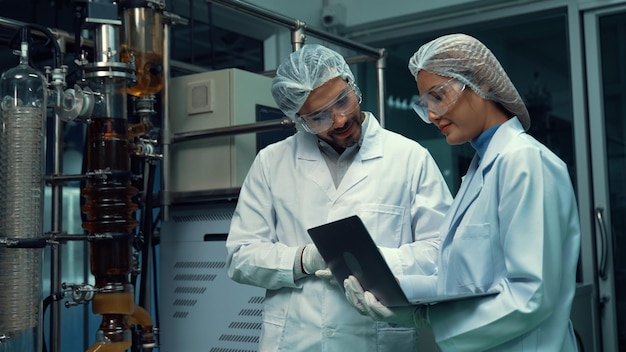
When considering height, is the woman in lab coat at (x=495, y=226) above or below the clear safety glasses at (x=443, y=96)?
below

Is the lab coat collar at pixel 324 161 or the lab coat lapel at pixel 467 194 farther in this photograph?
the lab coat collar at pixel 324 161

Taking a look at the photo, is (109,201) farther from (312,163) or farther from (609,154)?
(609,154)

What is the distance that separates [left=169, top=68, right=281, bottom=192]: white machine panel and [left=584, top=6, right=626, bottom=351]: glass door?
1.79 m

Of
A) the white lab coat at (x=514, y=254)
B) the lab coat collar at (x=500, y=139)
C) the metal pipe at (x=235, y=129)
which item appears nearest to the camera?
the white lab coat at (x=514, y=254)

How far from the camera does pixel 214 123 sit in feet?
7.22

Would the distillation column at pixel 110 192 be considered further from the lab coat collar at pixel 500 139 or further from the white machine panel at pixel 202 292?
the lab coat collar at pixel 500 139

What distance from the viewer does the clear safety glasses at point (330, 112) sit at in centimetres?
170

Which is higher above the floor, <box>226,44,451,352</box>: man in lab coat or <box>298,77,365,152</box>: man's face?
<box>298,77,365,152</box>: man's face

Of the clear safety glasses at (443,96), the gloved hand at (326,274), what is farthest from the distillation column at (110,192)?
the clear safety glasses at (443,96)

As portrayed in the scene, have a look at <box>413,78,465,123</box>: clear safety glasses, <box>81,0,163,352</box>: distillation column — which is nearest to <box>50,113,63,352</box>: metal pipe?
<box>81,0,163,352</box>: distillation column

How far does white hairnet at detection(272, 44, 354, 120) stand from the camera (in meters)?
1.72

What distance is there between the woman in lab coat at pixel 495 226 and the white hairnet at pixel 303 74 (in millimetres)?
340

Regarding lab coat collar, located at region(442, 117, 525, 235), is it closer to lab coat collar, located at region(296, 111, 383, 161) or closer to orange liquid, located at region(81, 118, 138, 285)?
lab coat collar, located at region(296, 111, 383, 161)

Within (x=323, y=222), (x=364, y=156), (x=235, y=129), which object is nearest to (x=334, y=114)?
(x=364, y=156)
